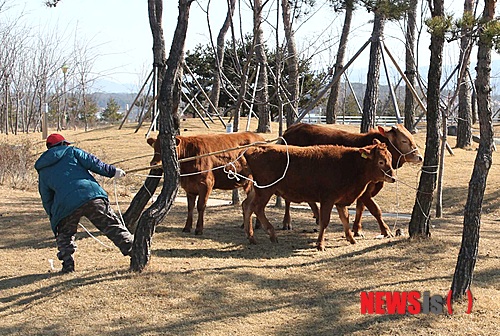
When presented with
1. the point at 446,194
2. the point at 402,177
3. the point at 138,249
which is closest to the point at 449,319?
the point at 138,249

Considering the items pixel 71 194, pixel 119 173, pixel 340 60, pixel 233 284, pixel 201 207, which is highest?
pixel 340 60

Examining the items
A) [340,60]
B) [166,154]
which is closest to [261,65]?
[340,60]

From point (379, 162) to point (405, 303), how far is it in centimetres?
334

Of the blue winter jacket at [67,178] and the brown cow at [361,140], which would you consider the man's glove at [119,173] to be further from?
the brown cow at [361,140]

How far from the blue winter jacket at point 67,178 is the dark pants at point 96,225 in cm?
8

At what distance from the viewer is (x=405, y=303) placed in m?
6.48

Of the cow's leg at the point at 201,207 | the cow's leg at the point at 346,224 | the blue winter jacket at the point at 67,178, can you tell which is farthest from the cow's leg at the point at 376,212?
the blue winter jacket at the point at 67,178

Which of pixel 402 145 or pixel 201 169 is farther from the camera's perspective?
pixel 402 145

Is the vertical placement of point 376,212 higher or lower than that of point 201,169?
lower

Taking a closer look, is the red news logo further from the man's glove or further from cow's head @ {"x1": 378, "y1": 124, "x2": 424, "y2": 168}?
cow's head @ {"x1": 378, "y1": 124, "x2": 424, "y2": 168}

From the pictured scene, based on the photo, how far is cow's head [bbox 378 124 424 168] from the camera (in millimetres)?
11188

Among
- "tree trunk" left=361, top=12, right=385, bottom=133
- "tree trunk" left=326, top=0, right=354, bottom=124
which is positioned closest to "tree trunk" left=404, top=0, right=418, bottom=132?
"tree trunk" left=361, top=12, right=385, bottom=133

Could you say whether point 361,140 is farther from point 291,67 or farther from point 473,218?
point 473,218

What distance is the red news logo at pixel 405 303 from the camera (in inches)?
247
